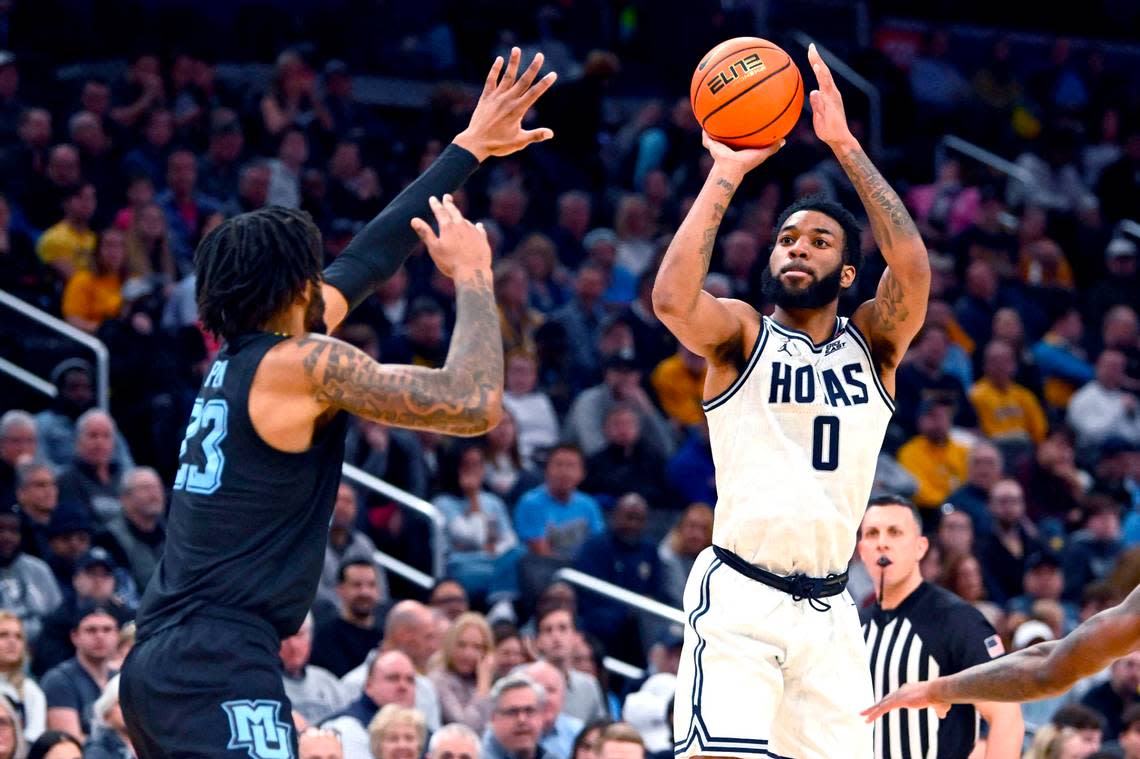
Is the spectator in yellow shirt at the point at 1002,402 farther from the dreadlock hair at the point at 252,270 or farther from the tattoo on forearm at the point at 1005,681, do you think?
the dreadlock hair at the point at 252,270

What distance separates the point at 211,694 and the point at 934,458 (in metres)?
10.6

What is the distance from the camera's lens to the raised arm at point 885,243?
6.39 m

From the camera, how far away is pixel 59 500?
11.5 m

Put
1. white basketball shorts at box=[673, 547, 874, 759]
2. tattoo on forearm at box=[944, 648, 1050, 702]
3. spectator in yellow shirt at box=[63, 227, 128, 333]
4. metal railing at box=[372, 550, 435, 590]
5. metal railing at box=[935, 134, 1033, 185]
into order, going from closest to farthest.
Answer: tattoo on forearm at box=[944, 648, 1050, 702] < white basketball shorts at box=[673, 547, 874, 759] < metal railing at box=[372, 550, 435, 590] < spectator in yellow shirt at box=[63, 227, 128, 333] < metal railing at box=[935, 134, 1033, 185]

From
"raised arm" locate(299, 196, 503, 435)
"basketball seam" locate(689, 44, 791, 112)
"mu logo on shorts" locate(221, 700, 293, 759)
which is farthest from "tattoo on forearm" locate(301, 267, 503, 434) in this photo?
"basketball seam" locate(689, 44, 791, 112)

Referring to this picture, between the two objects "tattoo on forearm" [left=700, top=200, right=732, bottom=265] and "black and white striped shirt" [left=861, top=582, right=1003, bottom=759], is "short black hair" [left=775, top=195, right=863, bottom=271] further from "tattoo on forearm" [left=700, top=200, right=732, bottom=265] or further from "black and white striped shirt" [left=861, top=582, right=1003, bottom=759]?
"black and white striped shirt" [left=861, top=582, right=1003, bottom=759]

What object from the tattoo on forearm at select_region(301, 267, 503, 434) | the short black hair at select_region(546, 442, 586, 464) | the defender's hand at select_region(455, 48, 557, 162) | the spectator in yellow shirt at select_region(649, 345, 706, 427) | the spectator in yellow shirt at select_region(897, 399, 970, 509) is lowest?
the tattoo on forearm at select_region(301, 267, 503, 434)

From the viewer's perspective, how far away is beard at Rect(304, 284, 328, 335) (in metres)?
5.19

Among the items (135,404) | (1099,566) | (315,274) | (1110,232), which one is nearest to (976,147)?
(1110,232)

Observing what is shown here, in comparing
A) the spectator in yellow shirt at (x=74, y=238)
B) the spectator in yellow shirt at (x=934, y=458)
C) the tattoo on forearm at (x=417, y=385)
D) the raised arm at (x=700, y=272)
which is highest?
the spectator in yellow shirt at (x=74, y=238)

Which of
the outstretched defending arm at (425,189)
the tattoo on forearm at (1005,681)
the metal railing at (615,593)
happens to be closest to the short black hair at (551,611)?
the metal railing at (615,593)

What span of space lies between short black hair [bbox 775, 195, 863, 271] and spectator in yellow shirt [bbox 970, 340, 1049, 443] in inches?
381

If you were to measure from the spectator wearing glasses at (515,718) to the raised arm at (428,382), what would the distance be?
17.2 feet

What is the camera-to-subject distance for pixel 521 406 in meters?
14.1
